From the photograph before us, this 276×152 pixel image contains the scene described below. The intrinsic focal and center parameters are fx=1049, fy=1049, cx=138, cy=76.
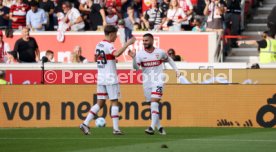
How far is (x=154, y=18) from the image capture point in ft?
106

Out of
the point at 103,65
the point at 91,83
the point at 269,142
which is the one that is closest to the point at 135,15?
the point at 91,83

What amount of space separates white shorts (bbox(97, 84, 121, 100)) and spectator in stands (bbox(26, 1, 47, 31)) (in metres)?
12.3

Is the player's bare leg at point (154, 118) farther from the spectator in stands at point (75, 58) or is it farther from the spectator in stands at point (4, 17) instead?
the spectator in stands at point (4, 17)

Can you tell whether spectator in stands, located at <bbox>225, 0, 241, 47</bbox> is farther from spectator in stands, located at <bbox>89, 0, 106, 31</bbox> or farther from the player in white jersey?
the player in white jersey

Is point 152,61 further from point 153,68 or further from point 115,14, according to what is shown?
point 115,14

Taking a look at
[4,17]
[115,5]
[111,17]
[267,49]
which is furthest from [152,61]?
[4,17]

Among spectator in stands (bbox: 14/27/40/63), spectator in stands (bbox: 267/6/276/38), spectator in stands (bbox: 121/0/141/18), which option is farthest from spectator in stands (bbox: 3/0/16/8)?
spectator in stands (bbox: 267/6/276/38)

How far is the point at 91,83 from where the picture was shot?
88.5 feet

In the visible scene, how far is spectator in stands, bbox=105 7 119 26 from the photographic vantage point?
32503 millimetres

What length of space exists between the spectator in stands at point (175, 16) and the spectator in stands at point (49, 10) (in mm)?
4062

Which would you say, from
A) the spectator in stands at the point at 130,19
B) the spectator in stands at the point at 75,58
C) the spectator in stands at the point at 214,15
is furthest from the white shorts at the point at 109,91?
the spectator in stands at the point at 130,19

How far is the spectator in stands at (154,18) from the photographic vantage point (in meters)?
32.2

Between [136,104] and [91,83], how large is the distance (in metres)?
2.06

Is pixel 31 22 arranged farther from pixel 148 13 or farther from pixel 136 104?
pixel 136 104
